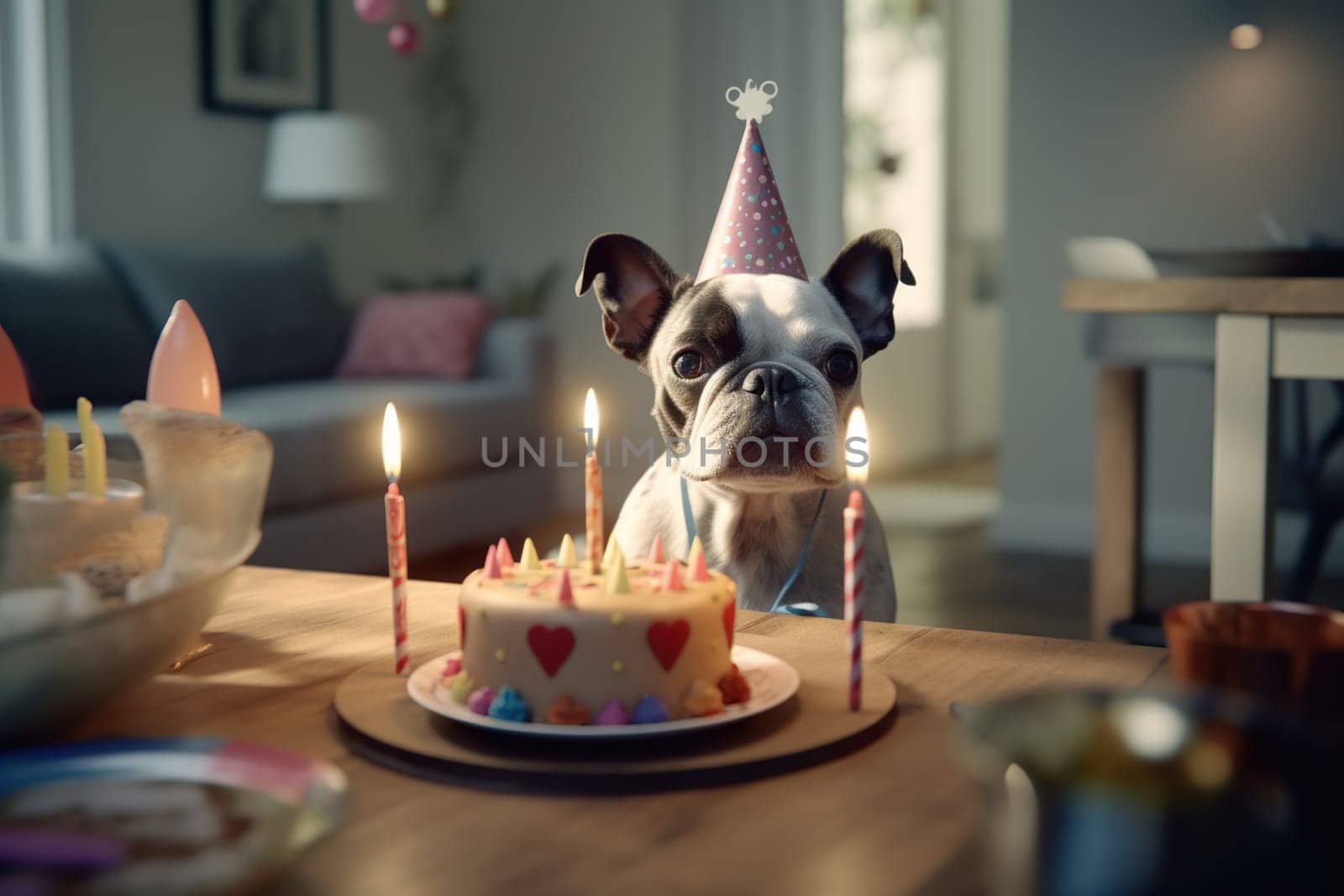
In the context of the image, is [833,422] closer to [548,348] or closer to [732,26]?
[548,348]

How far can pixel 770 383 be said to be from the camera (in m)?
1.64

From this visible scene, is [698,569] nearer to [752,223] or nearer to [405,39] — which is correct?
[752,223]

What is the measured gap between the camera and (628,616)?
0.75 m

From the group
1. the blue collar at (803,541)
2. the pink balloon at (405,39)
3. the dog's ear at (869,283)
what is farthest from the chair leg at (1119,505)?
the pink balloon at (405,39)

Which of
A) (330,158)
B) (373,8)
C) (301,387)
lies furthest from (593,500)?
(330,158)

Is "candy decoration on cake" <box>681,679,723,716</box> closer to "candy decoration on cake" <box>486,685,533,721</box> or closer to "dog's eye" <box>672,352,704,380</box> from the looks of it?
"candy decoration on cake" <box>486,685,533,721</box>

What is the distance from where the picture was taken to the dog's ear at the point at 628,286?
176 centimetres

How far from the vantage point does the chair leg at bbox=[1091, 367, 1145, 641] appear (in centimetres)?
287

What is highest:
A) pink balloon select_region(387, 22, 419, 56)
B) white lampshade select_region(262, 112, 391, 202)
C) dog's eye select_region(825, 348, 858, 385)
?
white lampshade select_region(262, 112, 391, 202)

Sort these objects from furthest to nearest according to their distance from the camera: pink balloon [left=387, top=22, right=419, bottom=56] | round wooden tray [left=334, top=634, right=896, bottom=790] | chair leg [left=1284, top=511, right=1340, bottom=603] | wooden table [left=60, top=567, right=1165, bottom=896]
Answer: chair leg [left=1284, top=511, right=1340, bottom=603] < pink balloon [left=387, top=22, right=419, bottom=56] < round wooden tray [left=334, top=634, right=896, bottom=790] < wooden table [left=60, top=567, right=1165, bottom=896]

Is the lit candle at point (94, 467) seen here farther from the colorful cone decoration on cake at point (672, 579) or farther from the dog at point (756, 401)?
the dog at point (756, 401)

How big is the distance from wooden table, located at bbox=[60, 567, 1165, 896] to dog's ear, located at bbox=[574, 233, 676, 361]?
0.87 meters

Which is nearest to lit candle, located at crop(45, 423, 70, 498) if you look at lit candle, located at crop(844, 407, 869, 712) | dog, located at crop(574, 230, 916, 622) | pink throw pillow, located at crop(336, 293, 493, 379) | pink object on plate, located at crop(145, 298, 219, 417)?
pink object on plate, located at crop(145, 298, 219, 417)

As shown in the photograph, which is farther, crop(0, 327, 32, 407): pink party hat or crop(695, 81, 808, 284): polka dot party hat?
crop(695, 81, 808, 284): polka dot party hat
